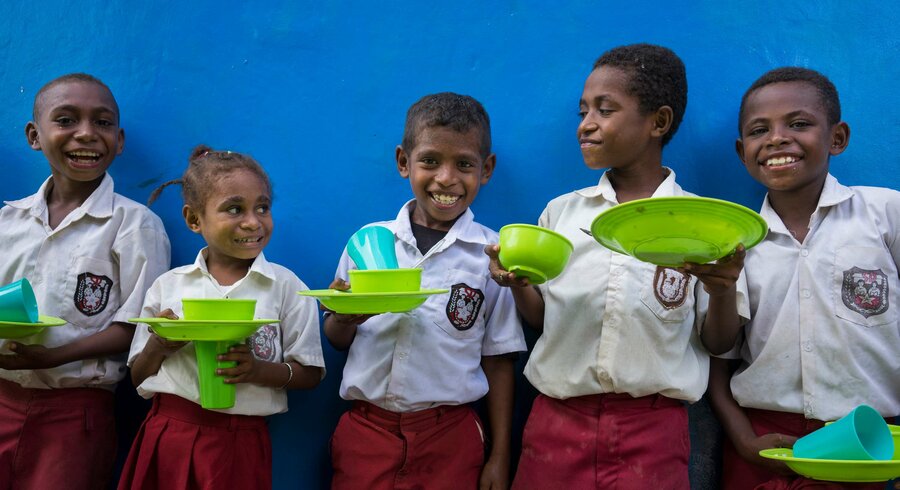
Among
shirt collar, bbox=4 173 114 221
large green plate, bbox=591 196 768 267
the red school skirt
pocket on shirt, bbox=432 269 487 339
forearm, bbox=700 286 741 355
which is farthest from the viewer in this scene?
shirt collar, bbox=4 173 114 221

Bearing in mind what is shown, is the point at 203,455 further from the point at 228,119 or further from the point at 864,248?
the point at 864,248

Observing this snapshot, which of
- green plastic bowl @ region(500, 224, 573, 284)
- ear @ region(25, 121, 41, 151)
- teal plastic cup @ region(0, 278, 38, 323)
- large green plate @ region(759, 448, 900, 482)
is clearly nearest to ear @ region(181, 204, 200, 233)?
teal plastic cup @ region(0, 278, 38, 323)

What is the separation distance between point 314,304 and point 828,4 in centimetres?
168

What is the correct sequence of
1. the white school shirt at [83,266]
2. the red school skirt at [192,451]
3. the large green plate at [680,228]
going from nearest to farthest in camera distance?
the large green plate at [680,228]
the red school skirt at [192,451]
the white school shirt at [83,266]

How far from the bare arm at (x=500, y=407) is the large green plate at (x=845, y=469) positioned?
67 cm

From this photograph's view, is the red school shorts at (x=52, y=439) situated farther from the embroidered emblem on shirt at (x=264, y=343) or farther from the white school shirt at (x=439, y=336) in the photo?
the white school shirt at (x=439, y=336)

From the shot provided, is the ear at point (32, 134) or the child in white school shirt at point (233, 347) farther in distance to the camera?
the ear at point (32, 134)

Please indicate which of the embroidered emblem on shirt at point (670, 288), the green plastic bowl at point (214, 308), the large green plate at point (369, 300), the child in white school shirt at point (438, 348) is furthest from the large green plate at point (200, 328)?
the embroidered emblem on shirt at point (670, 288)

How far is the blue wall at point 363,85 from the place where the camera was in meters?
2.28

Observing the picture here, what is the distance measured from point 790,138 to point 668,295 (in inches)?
19.8

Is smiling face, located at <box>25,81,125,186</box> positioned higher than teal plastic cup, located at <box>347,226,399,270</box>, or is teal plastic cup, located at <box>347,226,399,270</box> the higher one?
smiling face, located at <box>25,81,125,186</box>

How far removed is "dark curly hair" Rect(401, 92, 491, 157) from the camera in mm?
2115

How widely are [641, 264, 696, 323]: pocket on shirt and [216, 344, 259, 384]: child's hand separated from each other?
94cm

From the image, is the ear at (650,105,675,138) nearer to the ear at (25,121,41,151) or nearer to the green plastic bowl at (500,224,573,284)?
the green plastic bowl at (500,224,573,284)
